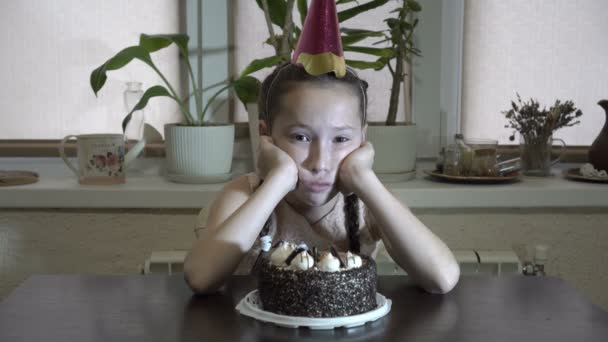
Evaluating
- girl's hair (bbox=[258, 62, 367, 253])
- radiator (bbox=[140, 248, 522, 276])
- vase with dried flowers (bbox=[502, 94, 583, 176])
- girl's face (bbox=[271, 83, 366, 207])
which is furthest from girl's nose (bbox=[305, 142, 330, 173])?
vase with dried flowers (bbox=[502, 94, 583, 176])

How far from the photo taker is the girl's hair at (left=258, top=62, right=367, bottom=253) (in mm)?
1141

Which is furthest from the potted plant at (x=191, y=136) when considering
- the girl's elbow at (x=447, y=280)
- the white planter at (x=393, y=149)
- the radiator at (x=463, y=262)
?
the girl's elbow at (x=447, y=280)

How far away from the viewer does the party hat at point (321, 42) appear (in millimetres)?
1025

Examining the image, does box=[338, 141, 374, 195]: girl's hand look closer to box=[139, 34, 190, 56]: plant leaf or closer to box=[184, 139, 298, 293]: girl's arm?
box=[184, 139, 298, 293]: girl's arm

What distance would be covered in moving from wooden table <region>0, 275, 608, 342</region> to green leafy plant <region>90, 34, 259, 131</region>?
76 cm

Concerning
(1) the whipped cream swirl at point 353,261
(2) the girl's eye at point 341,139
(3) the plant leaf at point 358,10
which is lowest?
(1) the whipped cream swirl at point 353,261

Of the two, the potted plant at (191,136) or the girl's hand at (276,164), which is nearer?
the girl's hand at (276,164)

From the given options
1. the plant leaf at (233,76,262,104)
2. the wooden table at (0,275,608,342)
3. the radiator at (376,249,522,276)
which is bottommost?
the radiator at (376,249,522,276)

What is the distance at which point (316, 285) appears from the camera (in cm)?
83

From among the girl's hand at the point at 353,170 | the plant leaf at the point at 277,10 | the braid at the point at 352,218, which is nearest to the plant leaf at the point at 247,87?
the plant leaf at the point at 277,10

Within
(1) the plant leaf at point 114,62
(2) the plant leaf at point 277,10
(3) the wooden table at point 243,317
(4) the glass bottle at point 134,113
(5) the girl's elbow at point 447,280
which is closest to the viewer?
(3) the wooden table at point 243,317

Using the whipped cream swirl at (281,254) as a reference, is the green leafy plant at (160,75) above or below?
above

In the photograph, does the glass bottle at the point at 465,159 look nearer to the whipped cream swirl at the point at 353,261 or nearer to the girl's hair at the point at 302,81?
the girl's hair at the point at 302,81

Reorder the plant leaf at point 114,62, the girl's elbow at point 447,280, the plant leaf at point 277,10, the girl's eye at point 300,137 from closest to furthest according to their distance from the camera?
the girl's elbow at point 447,280, the girl's eye at point 300,137, the plant leaf at point 114,62, the plant leaf at point 277,10
